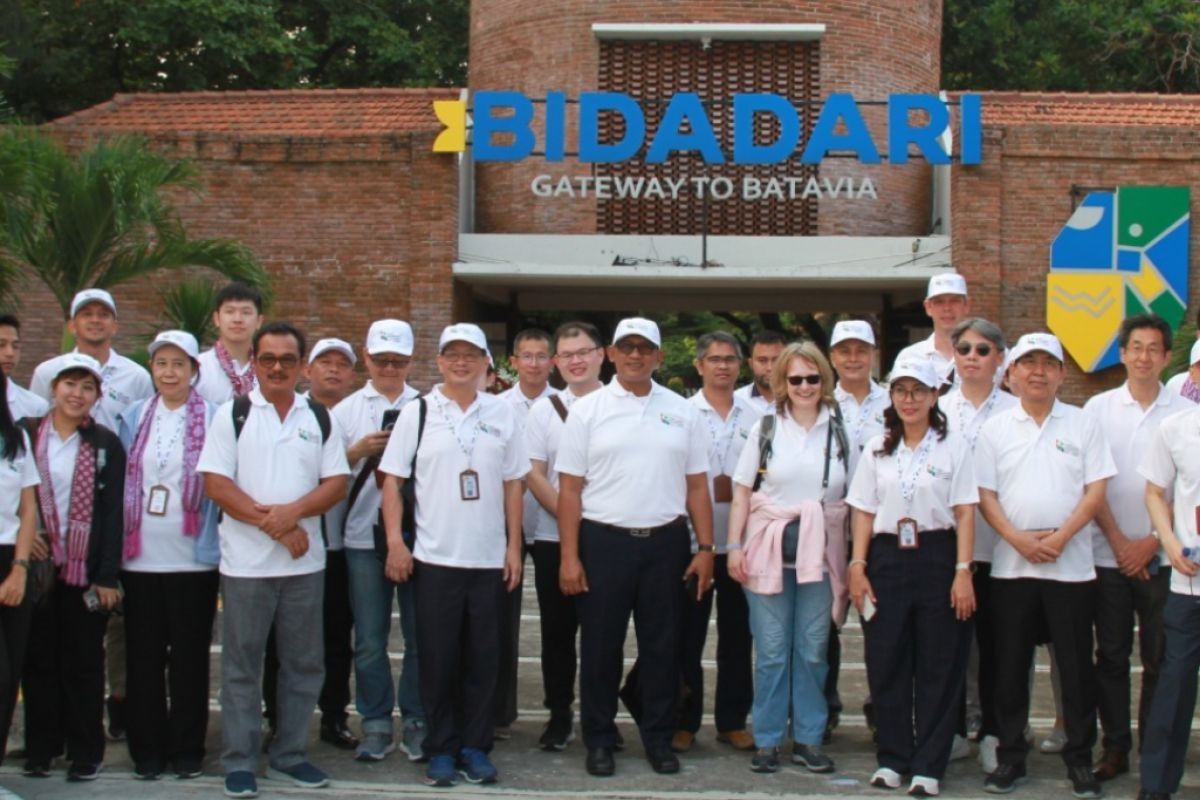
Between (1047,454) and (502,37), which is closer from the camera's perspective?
(1047,454)

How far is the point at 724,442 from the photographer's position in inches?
289

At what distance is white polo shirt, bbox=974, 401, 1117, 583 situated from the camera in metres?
6.39

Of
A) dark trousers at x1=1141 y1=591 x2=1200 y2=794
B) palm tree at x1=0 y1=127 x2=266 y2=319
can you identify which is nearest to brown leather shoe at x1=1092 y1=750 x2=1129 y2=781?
dark trousers at x1=1141 y1=591 x2=1200 y2=794

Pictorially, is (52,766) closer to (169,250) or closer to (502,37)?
(169,250)

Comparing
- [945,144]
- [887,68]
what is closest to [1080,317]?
[945,144]

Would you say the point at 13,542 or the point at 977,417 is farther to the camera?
the point at 977,417

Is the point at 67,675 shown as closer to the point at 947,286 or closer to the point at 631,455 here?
the point at 631,455

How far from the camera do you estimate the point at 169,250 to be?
11.5m

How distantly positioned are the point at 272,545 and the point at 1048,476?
3.56 meters

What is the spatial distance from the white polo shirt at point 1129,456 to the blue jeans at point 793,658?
137 centimetres

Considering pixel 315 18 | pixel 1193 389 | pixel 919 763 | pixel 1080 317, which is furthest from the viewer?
pixel 315 18

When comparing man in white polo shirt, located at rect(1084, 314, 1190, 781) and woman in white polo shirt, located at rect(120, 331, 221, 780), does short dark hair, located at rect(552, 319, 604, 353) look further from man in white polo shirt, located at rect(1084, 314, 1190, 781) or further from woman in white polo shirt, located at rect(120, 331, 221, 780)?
man in white polo shirt, located at rect(1084, 314, 1190, 781)

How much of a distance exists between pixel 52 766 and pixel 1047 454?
4928mm

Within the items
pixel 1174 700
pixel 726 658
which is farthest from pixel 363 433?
pixel 1174 700
